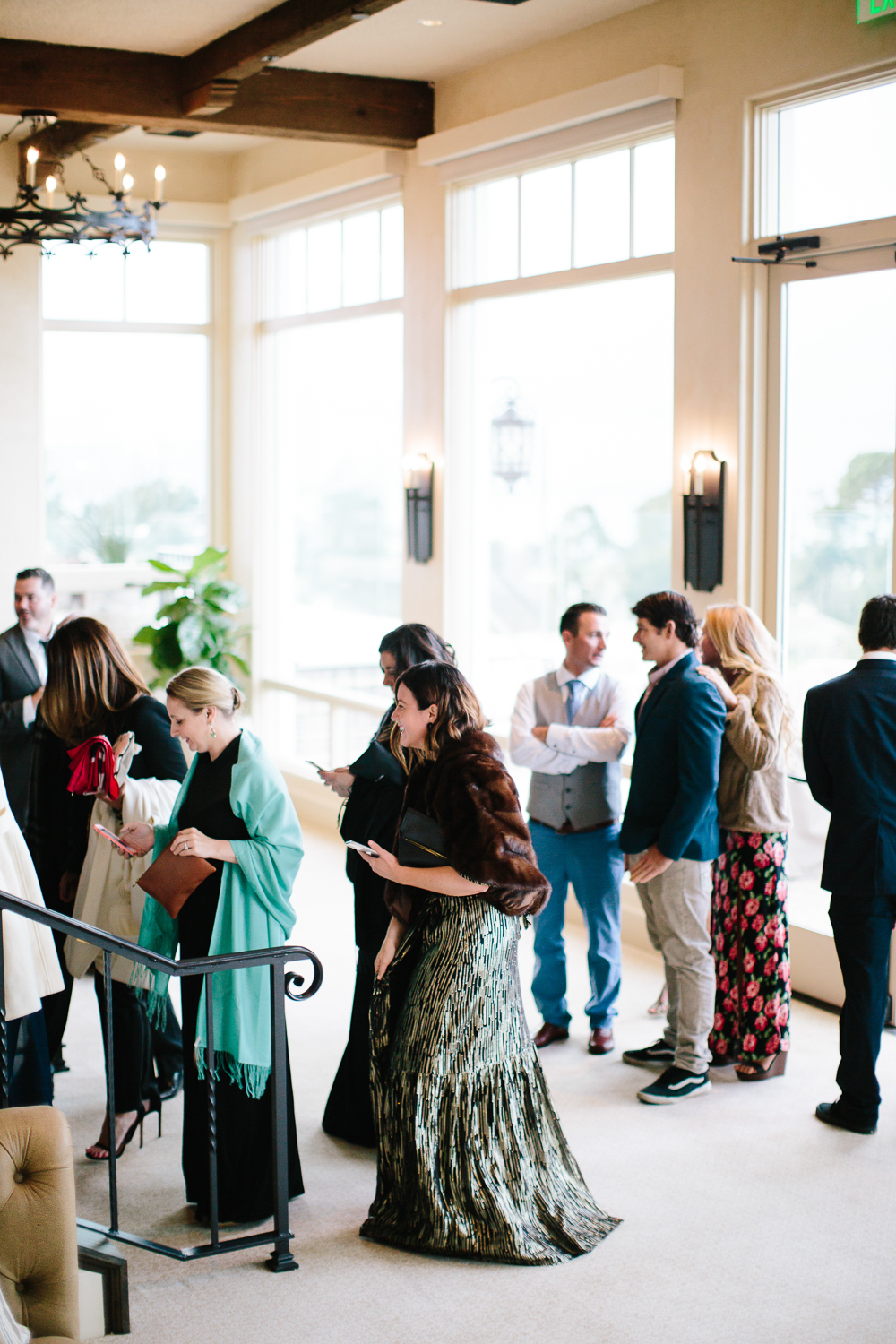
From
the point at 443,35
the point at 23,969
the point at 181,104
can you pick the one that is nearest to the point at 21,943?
the point at 23,969

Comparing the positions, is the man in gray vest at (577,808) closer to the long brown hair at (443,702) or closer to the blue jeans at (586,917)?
the blue jeans at (586,917)

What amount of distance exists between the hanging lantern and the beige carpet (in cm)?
366

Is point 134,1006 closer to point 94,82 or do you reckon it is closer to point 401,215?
point 94,82

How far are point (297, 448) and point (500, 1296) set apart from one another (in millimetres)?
7263

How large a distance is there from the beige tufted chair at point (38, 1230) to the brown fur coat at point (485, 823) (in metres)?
1.15

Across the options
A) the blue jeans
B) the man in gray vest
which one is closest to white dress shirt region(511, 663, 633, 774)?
the man in gray vest

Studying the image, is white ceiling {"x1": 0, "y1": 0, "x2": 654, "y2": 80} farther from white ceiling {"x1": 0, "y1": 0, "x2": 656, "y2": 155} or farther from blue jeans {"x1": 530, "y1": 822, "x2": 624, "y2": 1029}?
blue jeans {"x1": 530, "y1": 822, "x2": 624, "y2": 1029}

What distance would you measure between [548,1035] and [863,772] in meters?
1.72

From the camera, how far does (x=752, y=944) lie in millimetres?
4918

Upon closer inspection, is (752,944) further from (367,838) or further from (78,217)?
(78,217)

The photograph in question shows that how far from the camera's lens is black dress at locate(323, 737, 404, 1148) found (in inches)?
159

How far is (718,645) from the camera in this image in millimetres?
4945

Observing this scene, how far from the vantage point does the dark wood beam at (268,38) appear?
5.81m

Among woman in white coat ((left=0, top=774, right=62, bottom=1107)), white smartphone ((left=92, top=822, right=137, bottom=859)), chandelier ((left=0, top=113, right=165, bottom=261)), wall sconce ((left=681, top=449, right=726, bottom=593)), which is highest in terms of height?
chandelier ((left=0, top=113, right=165, bottom=261))
